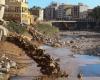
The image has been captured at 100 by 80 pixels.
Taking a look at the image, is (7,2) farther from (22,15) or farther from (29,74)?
(29,74)

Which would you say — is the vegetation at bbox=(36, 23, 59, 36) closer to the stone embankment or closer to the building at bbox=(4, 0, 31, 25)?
the stone embankment

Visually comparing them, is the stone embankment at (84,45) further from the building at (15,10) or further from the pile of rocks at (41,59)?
the building at (15,10)

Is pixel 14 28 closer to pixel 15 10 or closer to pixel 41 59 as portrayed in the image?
pixel 15 10

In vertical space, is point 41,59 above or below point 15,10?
below

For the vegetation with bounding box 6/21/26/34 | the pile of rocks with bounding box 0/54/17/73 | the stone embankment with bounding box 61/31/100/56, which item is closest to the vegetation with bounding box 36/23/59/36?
the stone embankment with bounding box 61/31/100/56

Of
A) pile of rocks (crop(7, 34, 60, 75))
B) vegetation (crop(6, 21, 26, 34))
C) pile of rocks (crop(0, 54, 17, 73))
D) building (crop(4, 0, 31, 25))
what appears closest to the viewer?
pile of rocks (crop(0, 54, 17, 73))

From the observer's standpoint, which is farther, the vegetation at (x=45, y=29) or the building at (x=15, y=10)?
the vegetation at (x=45, y=29)

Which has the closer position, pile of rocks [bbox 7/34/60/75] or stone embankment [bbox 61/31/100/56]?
pile of rocks [bbox 7/34/60/75]

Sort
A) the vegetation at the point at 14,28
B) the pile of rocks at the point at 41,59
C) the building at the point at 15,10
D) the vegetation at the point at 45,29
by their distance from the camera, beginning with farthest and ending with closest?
the vegetation at the point at 45,29, the building at the point at 15,10, the vegetation at the point at 14,28, the pile of rocks at the point at 41,59

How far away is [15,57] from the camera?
3744 centimetres

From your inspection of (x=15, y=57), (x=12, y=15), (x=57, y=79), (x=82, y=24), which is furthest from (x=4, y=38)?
(x=82, y=24)

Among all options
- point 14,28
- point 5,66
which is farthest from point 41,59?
point 14,28

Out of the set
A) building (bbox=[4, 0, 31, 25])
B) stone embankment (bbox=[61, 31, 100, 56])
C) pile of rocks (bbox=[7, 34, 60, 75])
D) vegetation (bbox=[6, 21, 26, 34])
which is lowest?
stone embankment (bbox=[61, 31, 100, 56])

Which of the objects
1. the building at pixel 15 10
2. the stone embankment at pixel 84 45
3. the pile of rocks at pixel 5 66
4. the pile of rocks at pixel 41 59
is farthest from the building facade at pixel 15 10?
the pile of rocks at pixel 5 66
